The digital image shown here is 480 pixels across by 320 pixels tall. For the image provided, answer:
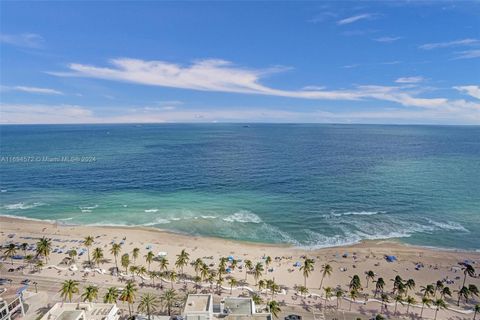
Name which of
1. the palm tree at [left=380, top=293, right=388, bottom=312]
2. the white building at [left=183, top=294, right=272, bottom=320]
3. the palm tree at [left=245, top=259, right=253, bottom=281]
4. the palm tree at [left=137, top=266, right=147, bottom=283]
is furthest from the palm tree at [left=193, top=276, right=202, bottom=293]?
the palm tree at [left=380, top=293, right=388, bottom=312]

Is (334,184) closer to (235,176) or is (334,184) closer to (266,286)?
(235,176)

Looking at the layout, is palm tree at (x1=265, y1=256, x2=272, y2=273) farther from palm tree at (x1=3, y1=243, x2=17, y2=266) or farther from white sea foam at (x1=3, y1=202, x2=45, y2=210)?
white sea foam at (x1=3, y1=202, x2=45, y2=210)

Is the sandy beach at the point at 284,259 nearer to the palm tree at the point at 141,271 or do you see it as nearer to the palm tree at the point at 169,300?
the palm tree at the point at 141,271

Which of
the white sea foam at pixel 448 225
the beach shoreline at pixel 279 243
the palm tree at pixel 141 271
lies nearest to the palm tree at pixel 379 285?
the beach shoreline at pixel 279 243

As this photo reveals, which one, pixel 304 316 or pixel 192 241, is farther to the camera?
pixel 192 241

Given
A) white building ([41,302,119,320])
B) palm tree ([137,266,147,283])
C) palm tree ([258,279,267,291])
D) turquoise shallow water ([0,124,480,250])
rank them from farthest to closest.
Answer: turquoise shallow water ([0,124,480,250]) < palm tree ([137,266,147,283]) < palm tree ([258,279,267,291]) < white building ([41,302,119,320])

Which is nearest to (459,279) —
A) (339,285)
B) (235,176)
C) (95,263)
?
(339,285)

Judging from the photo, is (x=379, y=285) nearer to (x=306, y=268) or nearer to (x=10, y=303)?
(x=306, y=268)

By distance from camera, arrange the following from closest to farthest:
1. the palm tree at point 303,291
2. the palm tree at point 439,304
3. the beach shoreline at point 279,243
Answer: the palm tree at point 439,304, the palm tree at point 303,291, the beach shoreline at point 279,243
